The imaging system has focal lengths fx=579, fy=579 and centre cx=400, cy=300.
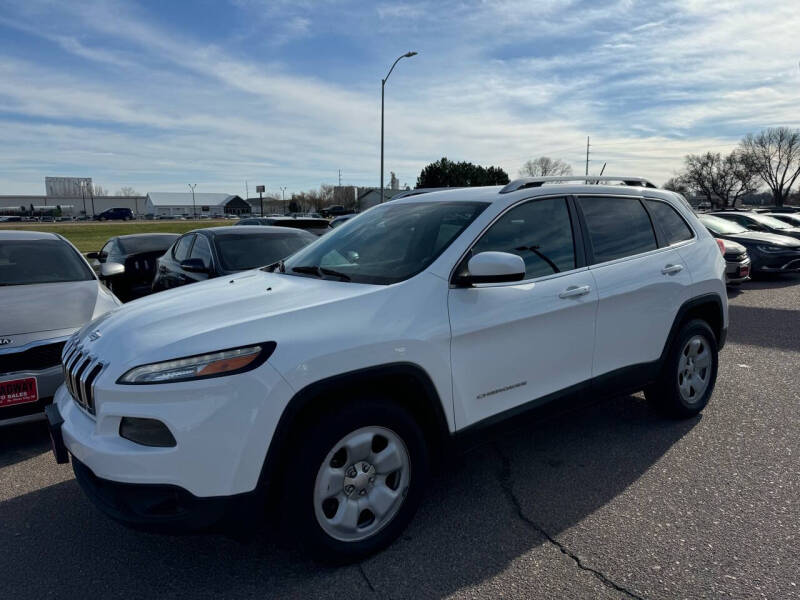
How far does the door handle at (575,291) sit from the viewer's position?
10.9 ft

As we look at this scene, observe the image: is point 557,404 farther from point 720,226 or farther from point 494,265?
point 720,226

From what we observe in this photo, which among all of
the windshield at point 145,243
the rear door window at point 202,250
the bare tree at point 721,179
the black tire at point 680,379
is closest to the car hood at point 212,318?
the black tire at point 680,379

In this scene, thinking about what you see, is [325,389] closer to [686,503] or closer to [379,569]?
[379,569]

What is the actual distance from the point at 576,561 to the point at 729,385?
3384mm

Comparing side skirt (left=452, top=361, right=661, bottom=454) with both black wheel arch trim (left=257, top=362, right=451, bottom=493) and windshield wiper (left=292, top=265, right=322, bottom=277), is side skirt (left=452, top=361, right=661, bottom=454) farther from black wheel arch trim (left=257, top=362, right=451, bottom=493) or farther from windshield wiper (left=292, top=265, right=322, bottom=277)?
windshield wiper (left=292, top=265, right=322, bottom=277)

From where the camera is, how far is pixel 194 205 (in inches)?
4998

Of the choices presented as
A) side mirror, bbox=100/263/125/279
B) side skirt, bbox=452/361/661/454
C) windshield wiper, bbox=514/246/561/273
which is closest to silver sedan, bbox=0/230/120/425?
side mirror, bbox=100/263/125/279

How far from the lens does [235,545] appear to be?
2877mm

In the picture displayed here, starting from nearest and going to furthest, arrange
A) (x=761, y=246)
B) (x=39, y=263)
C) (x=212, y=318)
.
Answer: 1. (x=212, y=318)
2. (x=39, y=263)
3. (x=761, y=246)

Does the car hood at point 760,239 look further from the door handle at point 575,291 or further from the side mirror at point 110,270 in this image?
the side mirror at point 110,270

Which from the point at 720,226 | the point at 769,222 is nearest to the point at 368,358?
the point at 720,226

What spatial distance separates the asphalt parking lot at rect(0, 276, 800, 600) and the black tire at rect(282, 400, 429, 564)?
0.11 m

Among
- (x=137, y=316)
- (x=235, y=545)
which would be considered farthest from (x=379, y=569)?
(x=137, y=316)

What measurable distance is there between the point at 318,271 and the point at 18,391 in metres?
2.24
